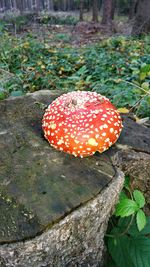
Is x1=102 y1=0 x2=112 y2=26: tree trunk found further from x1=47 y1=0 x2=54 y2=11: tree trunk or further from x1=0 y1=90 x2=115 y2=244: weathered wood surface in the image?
x1=0 y1=90 x2=115 y2=244: weathered wood surface

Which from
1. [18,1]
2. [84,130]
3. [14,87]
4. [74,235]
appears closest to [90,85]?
[14,87]

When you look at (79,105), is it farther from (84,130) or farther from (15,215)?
(15,215)

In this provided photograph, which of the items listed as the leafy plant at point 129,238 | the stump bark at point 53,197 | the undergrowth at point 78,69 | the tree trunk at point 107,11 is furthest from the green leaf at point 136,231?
the tree trunk at point 107,11

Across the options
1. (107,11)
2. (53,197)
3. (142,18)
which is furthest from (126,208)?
(107,11)

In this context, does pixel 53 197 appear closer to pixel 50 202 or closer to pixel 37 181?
pixel 50 202

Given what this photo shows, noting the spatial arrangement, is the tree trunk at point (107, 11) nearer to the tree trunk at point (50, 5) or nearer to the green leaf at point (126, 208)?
the tree trunk at point (50, 5)

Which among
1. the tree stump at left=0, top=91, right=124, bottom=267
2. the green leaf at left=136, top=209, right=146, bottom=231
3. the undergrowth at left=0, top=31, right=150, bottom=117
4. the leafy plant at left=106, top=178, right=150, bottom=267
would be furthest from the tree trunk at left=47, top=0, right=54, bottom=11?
the green leaf at left=136, top=209, right=146, bottom=231
